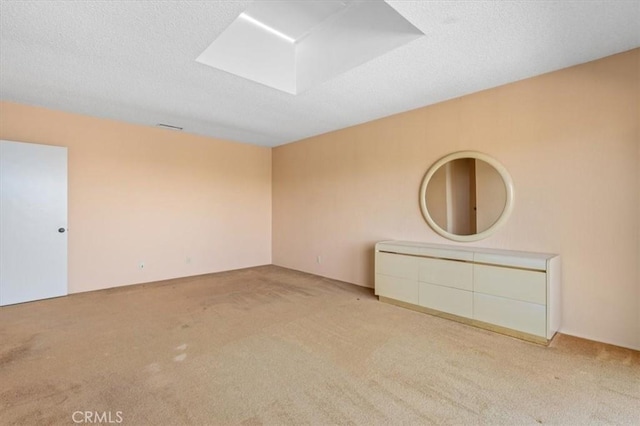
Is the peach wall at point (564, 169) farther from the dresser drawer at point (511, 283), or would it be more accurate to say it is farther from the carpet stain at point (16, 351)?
the carpet stain at point (16, 351)

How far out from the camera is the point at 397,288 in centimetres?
371

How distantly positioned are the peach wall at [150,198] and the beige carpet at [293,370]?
1.24m

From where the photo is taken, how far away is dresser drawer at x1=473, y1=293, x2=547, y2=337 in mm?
2643

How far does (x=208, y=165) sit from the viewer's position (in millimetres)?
5648

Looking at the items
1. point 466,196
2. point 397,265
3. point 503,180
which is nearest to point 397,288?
point 397,265

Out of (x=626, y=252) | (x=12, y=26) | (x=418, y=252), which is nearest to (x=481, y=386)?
(x=418, y=252)

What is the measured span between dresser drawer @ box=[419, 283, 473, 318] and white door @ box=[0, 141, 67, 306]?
4911 mm

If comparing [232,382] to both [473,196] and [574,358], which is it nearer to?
[574,358]

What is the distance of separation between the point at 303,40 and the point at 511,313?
358 centimetres

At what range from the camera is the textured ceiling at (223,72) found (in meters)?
2.02

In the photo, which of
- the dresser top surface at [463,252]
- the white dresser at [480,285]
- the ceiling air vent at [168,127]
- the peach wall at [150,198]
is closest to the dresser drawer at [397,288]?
the white dresser at [480,285]

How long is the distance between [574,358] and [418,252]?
5.29ft

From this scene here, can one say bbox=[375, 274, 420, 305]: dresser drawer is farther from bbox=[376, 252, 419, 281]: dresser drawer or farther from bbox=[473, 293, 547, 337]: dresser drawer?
bbox=[473, 293, 547, 337]: dresser drawer

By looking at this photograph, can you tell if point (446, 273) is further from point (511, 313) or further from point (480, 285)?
point (511, 313)
